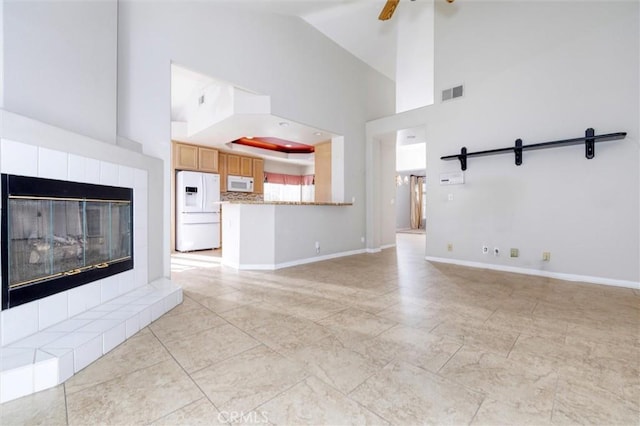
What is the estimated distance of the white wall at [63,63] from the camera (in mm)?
1683

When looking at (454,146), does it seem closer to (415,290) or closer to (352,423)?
(415,290)

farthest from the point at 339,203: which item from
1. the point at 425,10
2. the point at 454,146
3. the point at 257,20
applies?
the point at 425,10

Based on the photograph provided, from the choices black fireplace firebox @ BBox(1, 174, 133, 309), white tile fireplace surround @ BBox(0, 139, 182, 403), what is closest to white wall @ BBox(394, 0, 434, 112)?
white tile fireplace surround @ BBox(0, 139, 182, 403)

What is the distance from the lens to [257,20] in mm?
3803

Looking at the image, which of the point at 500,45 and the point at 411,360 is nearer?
the point at 411,360

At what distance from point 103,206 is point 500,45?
513 cm

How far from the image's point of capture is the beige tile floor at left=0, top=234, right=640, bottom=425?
117 centimetres

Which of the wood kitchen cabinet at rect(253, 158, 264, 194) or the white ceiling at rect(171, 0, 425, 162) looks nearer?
the white ceiling at rect(171, 0, 425, 162)

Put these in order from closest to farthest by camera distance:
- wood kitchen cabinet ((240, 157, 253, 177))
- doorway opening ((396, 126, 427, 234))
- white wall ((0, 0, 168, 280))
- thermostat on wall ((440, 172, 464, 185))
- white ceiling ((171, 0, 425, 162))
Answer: white wall ((0, 0, 168, 280)) < white ceiling ((171, 0, 425, 162)) < thermostat on wall ((440, 172, 464, 185)) < wood kitchen cabinet ((240, 157, 253, 177)) < doorway opening ((396, 126, 427, 234))

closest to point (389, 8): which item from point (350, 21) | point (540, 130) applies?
point (350, 21)

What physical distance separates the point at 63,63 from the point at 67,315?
5.77ft

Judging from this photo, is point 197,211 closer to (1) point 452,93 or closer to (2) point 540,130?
(1) point 452,93

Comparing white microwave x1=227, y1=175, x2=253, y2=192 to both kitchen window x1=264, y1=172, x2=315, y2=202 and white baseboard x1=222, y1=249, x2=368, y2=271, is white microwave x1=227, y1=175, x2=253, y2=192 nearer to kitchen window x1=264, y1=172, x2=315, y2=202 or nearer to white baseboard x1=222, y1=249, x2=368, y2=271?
kitchen window x1=264, y1=172, x2=315, y2=202

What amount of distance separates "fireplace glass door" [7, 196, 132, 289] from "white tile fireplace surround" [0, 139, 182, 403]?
14 centimetres
